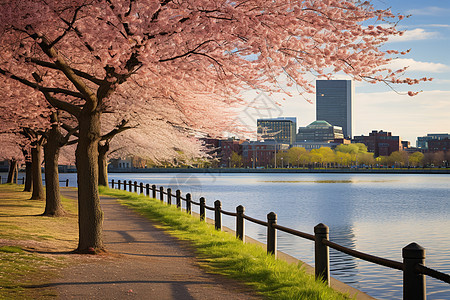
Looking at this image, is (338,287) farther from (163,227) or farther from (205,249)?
(163,227)

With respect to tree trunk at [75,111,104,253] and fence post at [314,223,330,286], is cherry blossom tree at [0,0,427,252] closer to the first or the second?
tree trunk at [75,111,104,253]

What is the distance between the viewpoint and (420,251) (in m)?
6.68

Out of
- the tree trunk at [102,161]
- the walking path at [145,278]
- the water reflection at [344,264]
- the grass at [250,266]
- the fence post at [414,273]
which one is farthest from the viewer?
the tree trunk at [102,161]

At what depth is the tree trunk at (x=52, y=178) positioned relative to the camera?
2164 cm

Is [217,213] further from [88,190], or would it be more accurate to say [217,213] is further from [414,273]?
[414,273]

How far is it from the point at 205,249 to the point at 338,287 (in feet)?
15.9

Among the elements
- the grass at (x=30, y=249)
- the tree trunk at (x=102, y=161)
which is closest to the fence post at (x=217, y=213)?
the grass at (x=30, y=249)

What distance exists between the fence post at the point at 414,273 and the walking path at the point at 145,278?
9.60 feet

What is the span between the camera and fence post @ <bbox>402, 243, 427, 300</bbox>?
6.71m

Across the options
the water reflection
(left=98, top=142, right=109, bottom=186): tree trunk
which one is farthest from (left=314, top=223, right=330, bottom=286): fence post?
(left=98, top=142, right=109, bottom=186): tree trunk

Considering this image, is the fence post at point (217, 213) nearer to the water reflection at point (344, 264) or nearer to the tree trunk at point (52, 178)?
the water reflection at point (344, 264)

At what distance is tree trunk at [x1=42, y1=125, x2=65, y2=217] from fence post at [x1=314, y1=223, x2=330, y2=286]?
1491cm

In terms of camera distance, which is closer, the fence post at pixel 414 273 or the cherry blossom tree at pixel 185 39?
the fence post at pixel 414 273

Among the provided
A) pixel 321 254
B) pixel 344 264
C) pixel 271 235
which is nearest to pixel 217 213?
pixel 344 264
